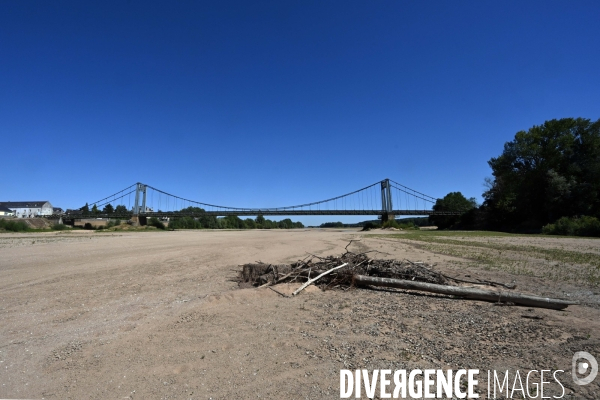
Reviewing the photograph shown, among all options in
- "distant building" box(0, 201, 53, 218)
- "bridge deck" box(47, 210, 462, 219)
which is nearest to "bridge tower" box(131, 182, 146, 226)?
"bridge deck" box(47, 210, 462, 219)

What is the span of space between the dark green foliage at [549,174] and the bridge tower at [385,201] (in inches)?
1204

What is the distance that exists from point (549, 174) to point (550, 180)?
3.88 ft

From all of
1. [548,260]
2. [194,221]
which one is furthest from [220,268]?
[194,221]

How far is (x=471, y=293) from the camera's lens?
8.05 m

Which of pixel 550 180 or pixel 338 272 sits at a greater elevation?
pixel 550 180

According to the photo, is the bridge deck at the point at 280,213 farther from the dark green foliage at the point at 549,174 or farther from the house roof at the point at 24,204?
the house roof at the point at 24,204

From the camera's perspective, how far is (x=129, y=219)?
102 meters

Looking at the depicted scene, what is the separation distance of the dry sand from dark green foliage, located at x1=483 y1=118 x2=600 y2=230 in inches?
2047

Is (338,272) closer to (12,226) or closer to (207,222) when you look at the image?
(12,226)

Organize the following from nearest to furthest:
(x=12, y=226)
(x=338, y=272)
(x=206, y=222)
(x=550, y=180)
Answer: (x=338, y=272) < (x=550, y=180) < (x=12, y=226) < (x=206, y=222)

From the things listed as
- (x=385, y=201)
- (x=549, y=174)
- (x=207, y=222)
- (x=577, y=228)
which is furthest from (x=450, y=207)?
(x=207, y=222)

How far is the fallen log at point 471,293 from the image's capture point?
7105 mm

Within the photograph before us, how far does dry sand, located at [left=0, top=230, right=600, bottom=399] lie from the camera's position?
431 cm

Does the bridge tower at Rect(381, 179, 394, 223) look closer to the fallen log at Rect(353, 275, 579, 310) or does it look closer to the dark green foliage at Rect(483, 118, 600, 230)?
the dark green foliage at Rect(483, 118, 600, 230)
